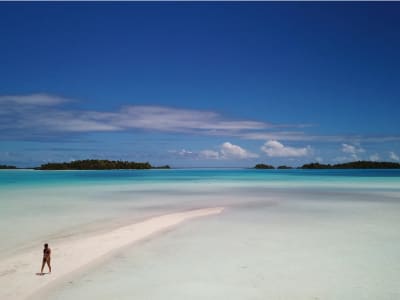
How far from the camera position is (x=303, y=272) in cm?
681

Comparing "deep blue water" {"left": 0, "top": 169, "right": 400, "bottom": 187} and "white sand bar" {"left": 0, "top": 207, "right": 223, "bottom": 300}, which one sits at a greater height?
"deep blue water" {"left": 0, "top": 169, "right": 400, "bottom": 187}

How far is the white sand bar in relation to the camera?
5.89 metres

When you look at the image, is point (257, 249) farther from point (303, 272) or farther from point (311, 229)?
point (311, 229)

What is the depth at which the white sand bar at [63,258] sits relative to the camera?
5893 mm

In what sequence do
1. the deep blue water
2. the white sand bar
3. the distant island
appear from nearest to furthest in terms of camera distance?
1. the white sand bar
2. the deep blue water
3. the distant island

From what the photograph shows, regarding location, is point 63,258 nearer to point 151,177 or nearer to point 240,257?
point 240,257

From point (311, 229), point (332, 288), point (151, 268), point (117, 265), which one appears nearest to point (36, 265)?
point (117, 265)

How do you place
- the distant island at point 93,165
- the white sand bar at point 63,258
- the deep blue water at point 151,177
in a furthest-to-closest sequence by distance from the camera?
1. the distant island at point 93,165
2. the deep blue water at point 151,177
3. the white sand bar at point 63,258

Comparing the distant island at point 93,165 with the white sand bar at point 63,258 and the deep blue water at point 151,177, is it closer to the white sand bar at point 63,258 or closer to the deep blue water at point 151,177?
the deep blue water at point 151,177

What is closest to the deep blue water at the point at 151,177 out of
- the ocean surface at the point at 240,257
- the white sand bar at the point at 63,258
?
the ocean surface at the point at 240,257

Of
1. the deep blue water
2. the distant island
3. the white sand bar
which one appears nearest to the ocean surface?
the white sand bar

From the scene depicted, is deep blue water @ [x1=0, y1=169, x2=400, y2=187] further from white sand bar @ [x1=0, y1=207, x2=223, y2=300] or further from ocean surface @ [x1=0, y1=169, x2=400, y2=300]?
white sand bar @ [x1=0, y1=207, x2=223, y2=300]

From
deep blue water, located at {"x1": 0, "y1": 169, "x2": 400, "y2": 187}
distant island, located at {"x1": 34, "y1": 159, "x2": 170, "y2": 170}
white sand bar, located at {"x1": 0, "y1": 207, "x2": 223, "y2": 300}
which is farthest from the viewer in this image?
distant island, located at {"x1": 34, "y1": 159, "x2": 170, "y2": 170}

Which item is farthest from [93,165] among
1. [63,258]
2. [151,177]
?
[63,258]
